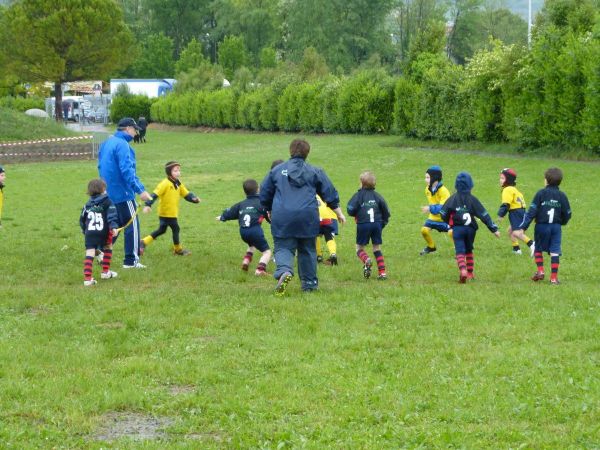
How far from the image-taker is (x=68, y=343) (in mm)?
8352

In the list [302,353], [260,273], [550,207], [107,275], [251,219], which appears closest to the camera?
[302,353]

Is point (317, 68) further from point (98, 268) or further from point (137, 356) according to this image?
point (137, 356)

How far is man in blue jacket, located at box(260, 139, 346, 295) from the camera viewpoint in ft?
35.0

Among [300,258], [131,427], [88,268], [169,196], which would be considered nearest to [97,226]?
[88,268]

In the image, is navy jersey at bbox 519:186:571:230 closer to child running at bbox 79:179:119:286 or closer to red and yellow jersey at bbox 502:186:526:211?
red and yellow jersey at bbox 502:186:526:211

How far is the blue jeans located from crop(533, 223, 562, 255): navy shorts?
9.32 ft

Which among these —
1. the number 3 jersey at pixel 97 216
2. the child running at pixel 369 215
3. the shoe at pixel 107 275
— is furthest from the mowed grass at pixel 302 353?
the number 3 jersey at pixel 97 216

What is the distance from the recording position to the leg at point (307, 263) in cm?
1091

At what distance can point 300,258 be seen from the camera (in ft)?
35.9

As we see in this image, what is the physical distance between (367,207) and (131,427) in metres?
6.65

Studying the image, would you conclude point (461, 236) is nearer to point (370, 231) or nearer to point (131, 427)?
point (370, 231)

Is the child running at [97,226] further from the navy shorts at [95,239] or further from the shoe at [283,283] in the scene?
the shoe at [283,283]

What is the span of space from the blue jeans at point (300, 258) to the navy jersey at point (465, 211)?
210 cm

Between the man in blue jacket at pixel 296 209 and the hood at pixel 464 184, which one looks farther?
the hood at pixel 464 184
